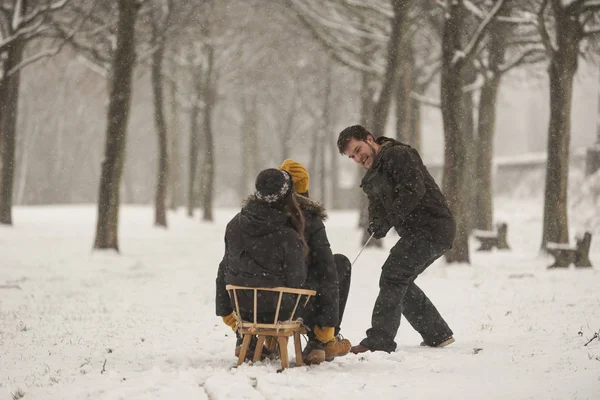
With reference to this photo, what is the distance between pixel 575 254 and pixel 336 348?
8187 millimetres

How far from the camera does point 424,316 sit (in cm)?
530

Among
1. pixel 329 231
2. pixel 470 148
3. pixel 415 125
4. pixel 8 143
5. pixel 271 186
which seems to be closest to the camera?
pixel 271 186

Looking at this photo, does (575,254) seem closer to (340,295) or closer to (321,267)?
(340,295)

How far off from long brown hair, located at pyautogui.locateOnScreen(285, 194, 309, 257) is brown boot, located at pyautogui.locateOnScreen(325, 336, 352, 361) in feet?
2.51

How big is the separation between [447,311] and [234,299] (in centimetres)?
401

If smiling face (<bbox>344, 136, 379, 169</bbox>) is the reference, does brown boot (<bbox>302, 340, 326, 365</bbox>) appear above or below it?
below

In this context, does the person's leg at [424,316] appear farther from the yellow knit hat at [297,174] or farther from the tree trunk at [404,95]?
the tree trunk at [404,95]

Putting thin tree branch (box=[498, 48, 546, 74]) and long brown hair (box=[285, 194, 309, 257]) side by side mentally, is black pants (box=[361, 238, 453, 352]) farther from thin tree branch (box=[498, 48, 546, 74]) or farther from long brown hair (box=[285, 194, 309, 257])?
thin tree branch (box=[498, 48, 546, 74])

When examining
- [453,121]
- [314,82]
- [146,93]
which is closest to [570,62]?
[453,121]

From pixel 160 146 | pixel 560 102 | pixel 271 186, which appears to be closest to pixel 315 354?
pixel 271 186

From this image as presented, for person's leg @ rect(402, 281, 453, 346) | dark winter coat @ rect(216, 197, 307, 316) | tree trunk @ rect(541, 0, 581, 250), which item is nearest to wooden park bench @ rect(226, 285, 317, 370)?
dark winter coat @ rect(216, 197, 307, 316)

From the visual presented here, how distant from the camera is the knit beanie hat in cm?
430

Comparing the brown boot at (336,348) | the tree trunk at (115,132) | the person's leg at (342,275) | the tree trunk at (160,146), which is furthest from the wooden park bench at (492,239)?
the brown boot at (336,348)

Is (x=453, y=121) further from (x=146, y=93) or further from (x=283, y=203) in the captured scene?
(x=146, y=93)
